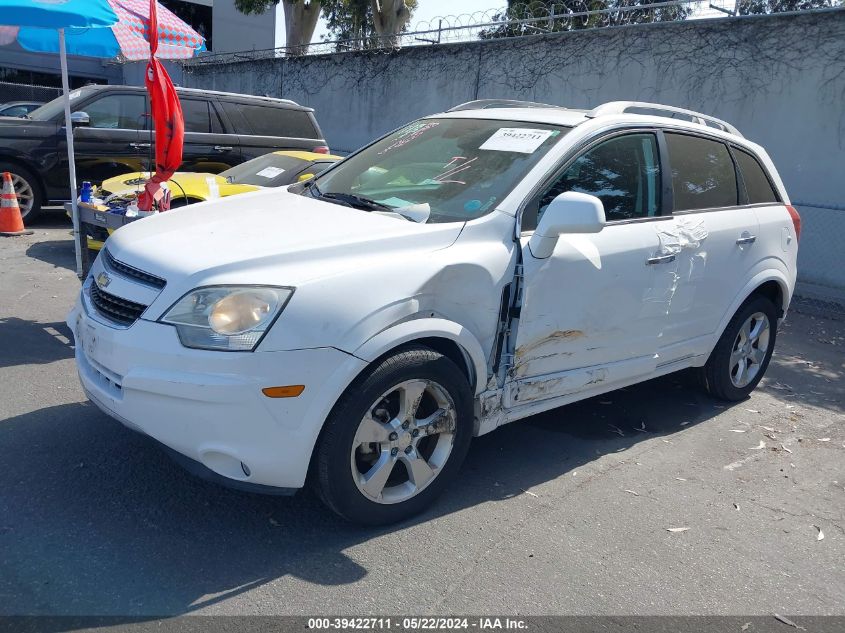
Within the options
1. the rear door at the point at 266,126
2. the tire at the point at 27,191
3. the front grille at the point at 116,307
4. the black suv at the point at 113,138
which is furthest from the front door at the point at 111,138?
the front grille at the point at 116,307

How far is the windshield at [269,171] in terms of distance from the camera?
8.02m

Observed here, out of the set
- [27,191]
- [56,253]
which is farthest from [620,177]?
[27,191]

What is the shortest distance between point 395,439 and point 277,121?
27.8 feet

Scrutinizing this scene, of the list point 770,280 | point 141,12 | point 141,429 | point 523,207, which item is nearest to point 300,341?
point 141,429

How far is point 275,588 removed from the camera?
299 cm

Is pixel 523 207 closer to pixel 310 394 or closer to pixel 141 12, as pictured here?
pixel 310 394

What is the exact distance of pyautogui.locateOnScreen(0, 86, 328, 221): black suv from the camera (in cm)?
995

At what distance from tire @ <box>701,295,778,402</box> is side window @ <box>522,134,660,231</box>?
1308mm

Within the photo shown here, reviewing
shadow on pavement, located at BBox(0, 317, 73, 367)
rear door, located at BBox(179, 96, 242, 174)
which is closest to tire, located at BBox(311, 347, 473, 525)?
shadow on pavement, located at BBox(0, 317, 73, 367)

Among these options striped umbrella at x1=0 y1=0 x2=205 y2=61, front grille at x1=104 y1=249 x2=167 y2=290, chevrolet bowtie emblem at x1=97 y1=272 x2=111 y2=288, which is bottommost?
chevrolet bowtie emblem at x1=97 y1=272 x2=111 y2=288

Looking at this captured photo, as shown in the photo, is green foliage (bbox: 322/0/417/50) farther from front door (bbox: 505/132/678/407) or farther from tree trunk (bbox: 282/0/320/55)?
front door (bbox: 505/132/678/407)

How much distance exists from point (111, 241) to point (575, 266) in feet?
7.58

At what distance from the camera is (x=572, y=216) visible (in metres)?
3.55

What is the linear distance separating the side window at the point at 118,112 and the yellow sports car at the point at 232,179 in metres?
2.50
